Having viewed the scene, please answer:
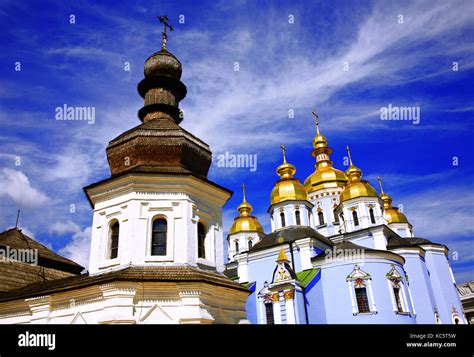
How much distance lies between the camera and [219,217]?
41.5 feet

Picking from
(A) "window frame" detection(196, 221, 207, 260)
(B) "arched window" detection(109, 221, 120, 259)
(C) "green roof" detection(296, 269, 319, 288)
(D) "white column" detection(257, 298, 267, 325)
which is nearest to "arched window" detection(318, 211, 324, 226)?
(C) "green roof" detection(296, 269, 319, 288)

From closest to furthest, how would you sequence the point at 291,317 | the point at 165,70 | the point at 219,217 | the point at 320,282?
the point at 219,217 < the point at 165,70 < the point at 291,317 < the point at 320,282

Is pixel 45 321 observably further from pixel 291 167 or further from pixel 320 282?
pixel 291 167

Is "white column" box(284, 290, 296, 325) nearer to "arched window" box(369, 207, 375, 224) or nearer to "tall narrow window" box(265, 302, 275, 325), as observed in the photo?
"tall narrow window" box(265, 302, 275, 325)

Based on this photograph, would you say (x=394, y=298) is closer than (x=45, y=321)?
No

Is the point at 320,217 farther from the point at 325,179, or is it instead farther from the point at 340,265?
the point at 340,265

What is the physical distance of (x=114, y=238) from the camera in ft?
37.6

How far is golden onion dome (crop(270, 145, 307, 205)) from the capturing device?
3244 cm

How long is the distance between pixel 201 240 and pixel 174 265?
1.49 m

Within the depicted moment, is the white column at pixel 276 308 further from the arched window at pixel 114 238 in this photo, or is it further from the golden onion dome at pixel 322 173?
the golden onion dome at pixel 322 173

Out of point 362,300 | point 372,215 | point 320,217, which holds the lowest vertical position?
point 362,300

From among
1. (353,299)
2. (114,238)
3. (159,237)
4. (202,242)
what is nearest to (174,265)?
(159,237)
